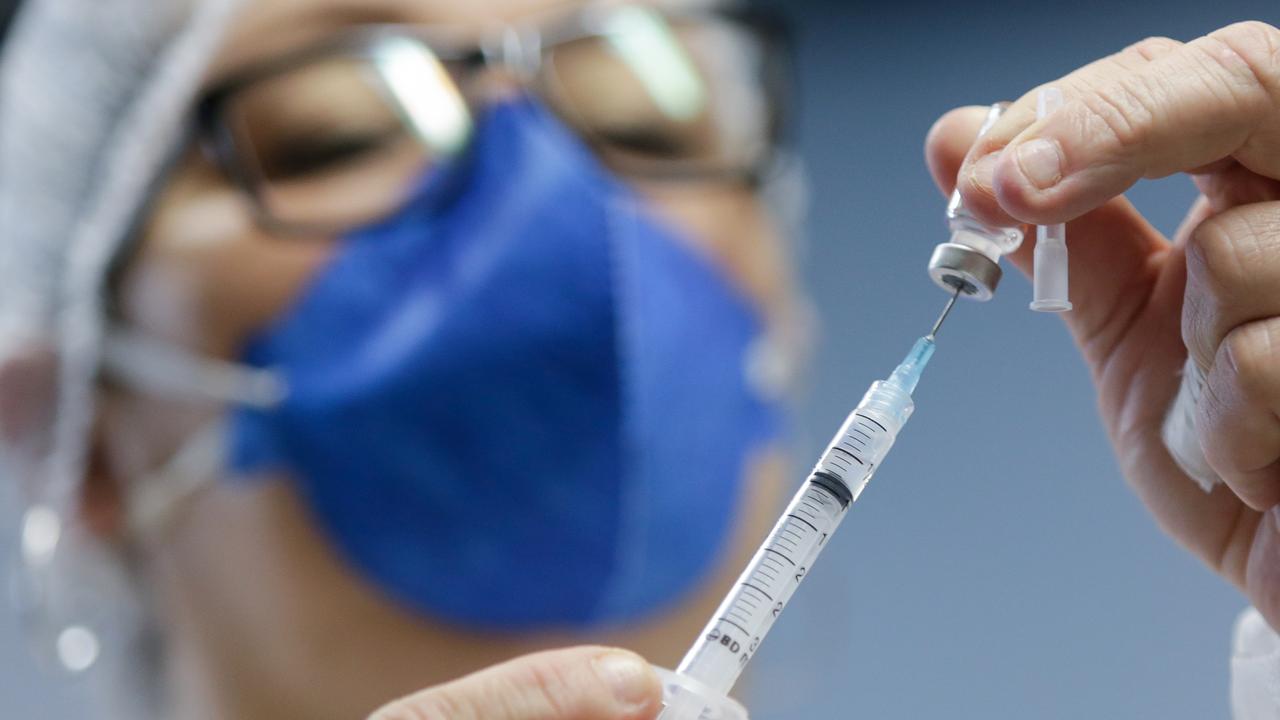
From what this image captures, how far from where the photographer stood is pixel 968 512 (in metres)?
2.03

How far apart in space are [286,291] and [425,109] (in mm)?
251

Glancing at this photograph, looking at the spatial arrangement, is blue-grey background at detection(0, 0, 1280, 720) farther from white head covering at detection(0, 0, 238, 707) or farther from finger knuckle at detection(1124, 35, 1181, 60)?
finger knuckle at detection(1124, 35, 1181, 60)

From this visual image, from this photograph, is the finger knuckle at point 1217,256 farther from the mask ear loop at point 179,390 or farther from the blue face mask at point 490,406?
the mask ear loop at point 179,390

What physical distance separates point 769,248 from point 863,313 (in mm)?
651

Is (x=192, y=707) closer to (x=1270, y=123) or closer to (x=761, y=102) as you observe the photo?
(x=761, y=102)

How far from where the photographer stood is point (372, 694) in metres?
1.27

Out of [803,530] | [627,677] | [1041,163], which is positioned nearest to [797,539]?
[803,530]

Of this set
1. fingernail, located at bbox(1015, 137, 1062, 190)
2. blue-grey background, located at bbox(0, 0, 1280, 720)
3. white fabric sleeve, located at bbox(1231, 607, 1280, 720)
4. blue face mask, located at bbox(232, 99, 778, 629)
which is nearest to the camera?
fingernail, located at bbox(1015, 137, 1062, 190)

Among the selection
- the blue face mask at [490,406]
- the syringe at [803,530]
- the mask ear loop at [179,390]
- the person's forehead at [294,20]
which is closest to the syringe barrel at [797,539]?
the syringe at [803,530]

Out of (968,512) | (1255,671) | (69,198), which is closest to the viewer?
(1255,671)

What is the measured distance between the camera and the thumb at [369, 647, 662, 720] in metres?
0.60

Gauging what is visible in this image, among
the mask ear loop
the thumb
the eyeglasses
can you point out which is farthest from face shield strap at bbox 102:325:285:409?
the thumb

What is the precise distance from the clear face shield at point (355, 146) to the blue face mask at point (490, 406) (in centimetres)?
6

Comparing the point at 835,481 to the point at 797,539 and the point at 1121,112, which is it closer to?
the point at 797,539
